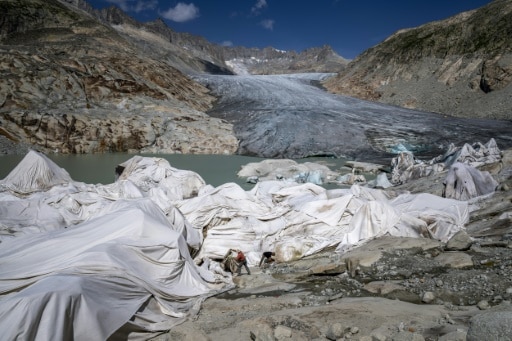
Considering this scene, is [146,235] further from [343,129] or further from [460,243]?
[343,129]

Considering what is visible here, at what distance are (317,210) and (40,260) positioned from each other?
6376mm

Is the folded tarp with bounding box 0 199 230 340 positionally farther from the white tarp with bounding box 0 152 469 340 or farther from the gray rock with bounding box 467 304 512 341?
the gray rock with bounding box 467 304 512 341

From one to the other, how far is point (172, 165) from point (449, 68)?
1353 inches

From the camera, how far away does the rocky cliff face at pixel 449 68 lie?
3647 cm

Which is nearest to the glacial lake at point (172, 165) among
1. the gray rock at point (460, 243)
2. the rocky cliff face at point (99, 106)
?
the rocky cliff face at point (99, 106)

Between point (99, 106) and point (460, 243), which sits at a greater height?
point (99, 106)

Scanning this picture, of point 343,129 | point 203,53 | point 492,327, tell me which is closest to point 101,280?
point 492,327

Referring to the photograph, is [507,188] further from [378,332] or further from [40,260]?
[40,260]

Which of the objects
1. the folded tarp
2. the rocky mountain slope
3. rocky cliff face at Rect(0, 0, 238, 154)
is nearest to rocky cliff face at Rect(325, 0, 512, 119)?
the rocky mountain slope

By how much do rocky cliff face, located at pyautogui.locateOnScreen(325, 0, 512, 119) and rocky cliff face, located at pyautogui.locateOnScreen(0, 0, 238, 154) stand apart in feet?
76.9

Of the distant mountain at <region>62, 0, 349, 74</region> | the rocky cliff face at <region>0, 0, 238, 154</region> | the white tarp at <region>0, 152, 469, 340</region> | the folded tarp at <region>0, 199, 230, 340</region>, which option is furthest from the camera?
the distant mountain at <region>62, 0, 349, 74</region>

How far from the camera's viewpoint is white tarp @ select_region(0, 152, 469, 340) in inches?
168

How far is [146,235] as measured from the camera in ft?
21.1

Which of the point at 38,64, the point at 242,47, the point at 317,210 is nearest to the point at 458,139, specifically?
the point at 317,210
